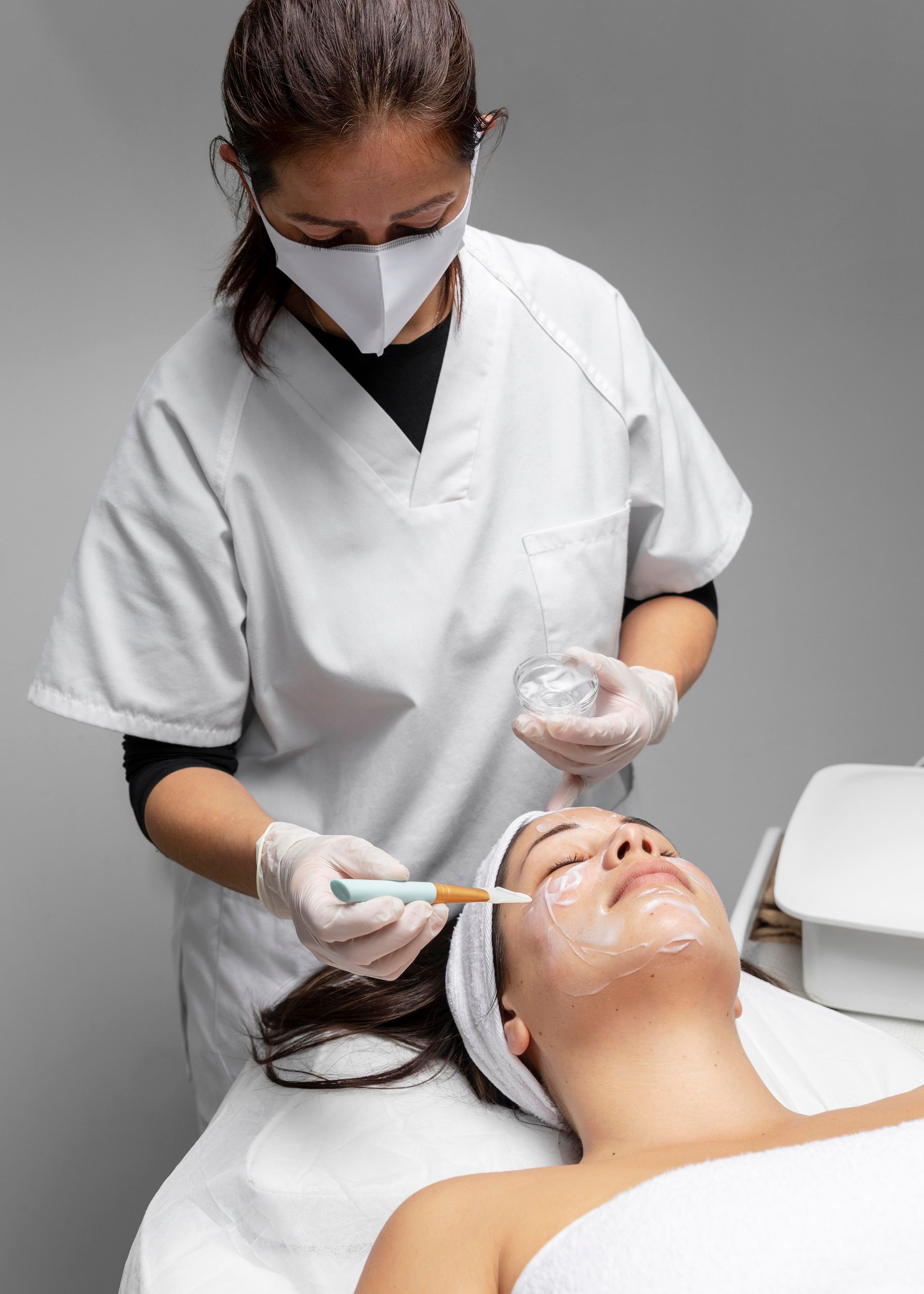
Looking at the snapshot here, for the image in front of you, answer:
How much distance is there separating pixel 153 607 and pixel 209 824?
28 centimetres

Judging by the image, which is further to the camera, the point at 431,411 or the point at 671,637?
the point at 671,637

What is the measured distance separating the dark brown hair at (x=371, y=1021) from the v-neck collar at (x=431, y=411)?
Answer: 47 cm

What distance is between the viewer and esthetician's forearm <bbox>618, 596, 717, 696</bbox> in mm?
1638

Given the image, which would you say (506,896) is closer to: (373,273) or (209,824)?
(209,824)

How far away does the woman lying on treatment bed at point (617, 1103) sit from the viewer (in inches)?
41.5

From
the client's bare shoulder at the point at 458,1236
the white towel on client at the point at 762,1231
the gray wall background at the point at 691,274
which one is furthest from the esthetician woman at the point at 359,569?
the gray wall background at the point at 691,274

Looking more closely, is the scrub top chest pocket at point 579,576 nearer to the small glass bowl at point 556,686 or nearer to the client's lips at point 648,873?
the small glass bowl at point 556,686

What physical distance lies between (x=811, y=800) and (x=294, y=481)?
3.12 feet

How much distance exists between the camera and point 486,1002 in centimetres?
145

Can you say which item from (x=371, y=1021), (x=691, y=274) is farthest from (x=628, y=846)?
(x=691, y=274)

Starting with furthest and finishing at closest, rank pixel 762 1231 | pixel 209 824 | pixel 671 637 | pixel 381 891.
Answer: pixel 671 637
pixel 209 824
pixel 381 891
pixel 762 1231

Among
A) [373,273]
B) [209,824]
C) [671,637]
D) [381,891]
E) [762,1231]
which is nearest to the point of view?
[762,1231]

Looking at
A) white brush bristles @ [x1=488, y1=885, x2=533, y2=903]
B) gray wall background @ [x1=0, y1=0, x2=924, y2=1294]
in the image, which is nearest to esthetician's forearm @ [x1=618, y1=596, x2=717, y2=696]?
white brush bristles @ [x1=488, y1=885, x2=533, y2=903]

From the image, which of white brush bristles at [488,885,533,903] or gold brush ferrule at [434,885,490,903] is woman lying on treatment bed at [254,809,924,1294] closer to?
white brush bristles at [488,885,533,903]
